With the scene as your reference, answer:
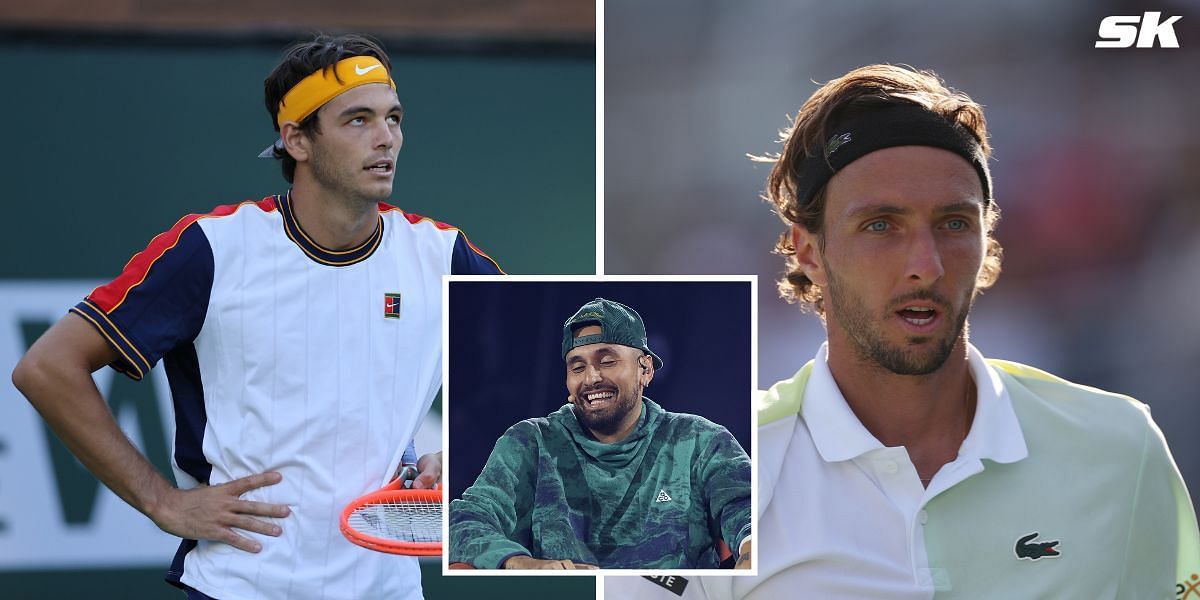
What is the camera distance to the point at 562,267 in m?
3.92

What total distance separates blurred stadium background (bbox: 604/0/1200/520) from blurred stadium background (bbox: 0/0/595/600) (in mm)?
916

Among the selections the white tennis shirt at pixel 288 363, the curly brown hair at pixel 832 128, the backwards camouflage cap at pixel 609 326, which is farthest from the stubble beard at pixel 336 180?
the curly brown hair at pixel 832 128

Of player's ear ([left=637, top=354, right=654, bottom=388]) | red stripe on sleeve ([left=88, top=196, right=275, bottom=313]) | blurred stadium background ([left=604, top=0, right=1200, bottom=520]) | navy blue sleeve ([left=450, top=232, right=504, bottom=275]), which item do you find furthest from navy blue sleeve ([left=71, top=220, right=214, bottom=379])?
player's ear ([left=637, top=354, right=654, bottom=388])

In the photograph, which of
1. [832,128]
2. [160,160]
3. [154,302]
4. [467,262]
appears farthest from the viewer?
[160,160]

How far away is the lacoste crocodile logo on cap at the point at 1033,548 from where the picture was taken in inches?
103

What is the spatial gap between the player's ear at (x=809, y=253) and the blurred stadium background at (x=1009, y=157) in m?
0.16

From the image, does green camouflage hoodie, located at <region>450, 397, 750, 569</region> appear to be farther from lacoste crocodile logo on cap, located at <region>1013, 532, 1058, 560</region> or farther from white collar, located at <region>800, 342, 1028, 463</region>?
lacoste crocodile logo on cap, located at <region>1013, 532, 1058, 560</region>

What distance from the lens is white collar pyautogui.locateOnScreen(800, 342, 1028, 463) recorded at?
264cm

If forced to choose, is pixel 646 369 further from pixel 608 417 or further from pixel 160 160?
pixel 160 160

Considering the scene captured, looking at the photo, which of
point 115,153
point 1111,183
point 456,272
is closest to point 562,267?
point 456,272

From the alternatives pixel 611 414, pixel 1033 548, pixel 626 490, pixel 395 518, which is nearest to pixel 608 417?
pixel 611 414

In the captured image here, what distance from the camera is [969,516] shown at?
2.63 meters

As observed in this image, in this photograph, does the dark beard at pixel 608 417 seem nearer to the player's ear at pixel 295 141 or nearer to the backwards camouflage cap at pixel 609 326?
the backwards camouflage cap at pixel 609 326

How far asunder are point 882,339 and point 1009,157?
2.07 feet
